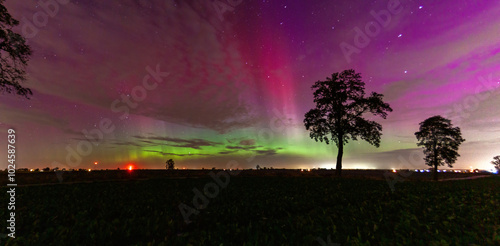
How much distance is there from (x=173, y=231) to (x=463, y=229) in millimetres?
7825

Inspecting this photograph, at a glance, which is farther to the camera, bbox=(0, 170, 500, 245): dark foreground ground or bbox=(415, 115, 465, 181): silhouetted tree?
bbox=(415, 115, 465, 181): silhouetted tree

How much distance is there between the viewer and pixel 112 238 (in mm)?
4934

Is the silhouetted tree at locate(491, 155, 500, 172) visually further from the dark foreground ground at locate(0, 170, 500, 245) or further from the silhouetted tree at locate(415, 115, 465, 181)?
the dark foreground ground at locate(0, 170, 500, 245)

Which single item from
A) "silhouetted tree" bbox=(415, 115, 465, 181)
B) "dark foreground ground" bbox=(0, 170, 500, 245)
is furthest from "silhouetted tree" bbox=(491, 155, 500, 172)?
"dark foreground ground" bbox=(0, 170, 500, 245)

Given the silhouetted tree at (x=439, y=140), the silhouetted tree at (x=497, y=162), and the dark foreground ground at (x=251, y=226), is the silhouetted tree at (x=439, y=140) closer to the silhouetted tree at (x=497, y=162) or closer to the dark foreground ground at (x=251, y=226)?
the dark foreground ground at (x=251, y=226)

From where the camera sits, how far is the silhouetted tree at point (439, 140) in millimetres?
42094

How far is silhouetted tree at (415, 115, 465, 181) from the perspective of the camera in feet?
138

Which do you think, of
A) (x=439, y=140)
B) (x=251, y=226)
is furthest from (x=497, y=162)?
(x=251, y=226)

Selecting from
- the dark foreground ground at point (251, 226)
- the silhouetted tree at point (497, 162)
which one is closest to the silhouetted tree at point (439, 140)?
the dark foreground ground at point (251, 226)

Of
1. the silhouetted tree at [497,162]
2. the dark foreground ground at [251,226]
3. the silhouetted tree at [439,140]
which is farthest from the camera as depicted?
the silhouetted tree at [497,162]

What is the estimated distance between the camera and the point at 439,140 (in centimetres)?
4288

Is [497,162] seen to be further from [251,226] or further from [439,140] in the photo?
[251,226]

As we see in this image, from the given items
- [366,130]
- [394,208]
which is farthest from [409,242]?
[366,130]

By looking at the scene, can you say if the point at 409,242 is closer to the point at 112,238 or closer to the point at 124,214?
the point at 112,238
